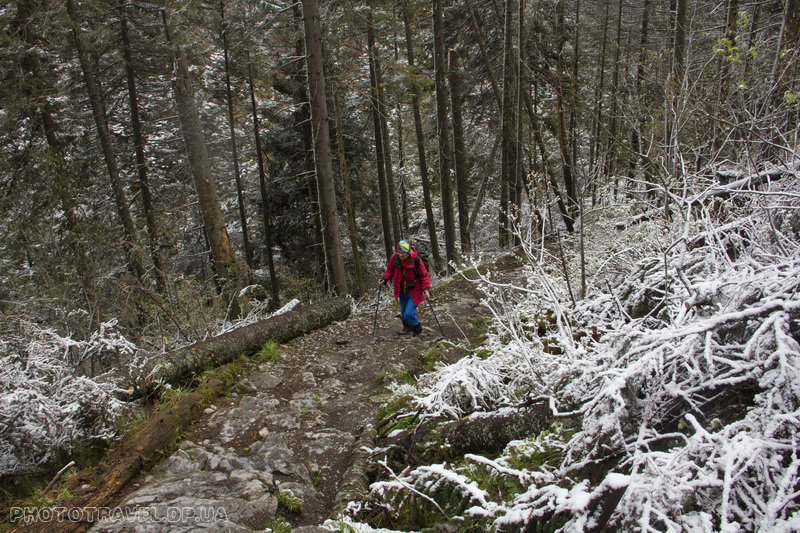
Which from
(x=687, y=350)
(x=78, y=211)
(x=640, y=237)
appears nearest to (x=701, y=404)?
(x=687, y=350)

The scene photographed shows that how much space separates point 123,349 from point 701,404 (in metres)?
5.51

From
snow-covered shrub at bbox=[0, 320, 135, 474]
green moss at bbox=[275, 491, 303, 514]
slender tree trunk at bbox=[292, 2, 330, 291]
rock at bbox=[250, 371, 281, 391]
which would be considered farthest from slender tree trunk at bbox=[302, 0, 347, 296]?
green moss at bbox=[275, 491, 303, 514]

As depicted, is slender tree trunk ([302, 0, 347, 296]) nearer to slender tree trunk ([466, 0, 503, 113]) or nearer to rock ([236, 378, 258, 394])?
rock ([236, 378, 258, 394])

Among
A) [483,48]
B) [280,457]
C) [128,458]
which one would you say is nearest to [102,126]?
[483,48]

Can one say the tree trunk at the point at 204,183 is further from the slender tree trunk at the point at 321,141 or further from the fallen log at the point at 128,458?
the fallen log at the point at 128,458

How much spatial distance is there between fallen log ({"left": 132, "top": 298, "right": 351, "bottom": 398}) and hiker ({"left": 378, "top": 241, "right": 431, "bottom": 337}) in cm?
198

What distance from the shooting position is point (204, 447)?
14.7 feet

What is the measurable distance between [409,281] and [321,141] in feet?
15.3

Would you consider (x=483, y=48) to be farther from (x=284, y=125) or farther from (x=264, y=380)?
(x=264, y=380)

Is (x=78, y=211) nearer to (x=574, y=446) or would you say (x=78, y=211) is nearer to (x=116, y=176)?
(x=116, y=176)

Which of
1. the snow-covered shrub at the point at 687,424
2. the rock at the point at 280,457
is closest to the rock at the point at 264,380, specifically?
the rock at the point at 280,457

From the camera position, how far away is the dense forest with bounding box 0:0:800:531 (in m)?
4.43

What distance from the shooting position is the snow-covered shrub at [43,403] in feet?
12.0

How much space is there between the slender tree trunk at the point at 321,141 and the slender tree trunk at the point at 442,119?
421 centimetres
